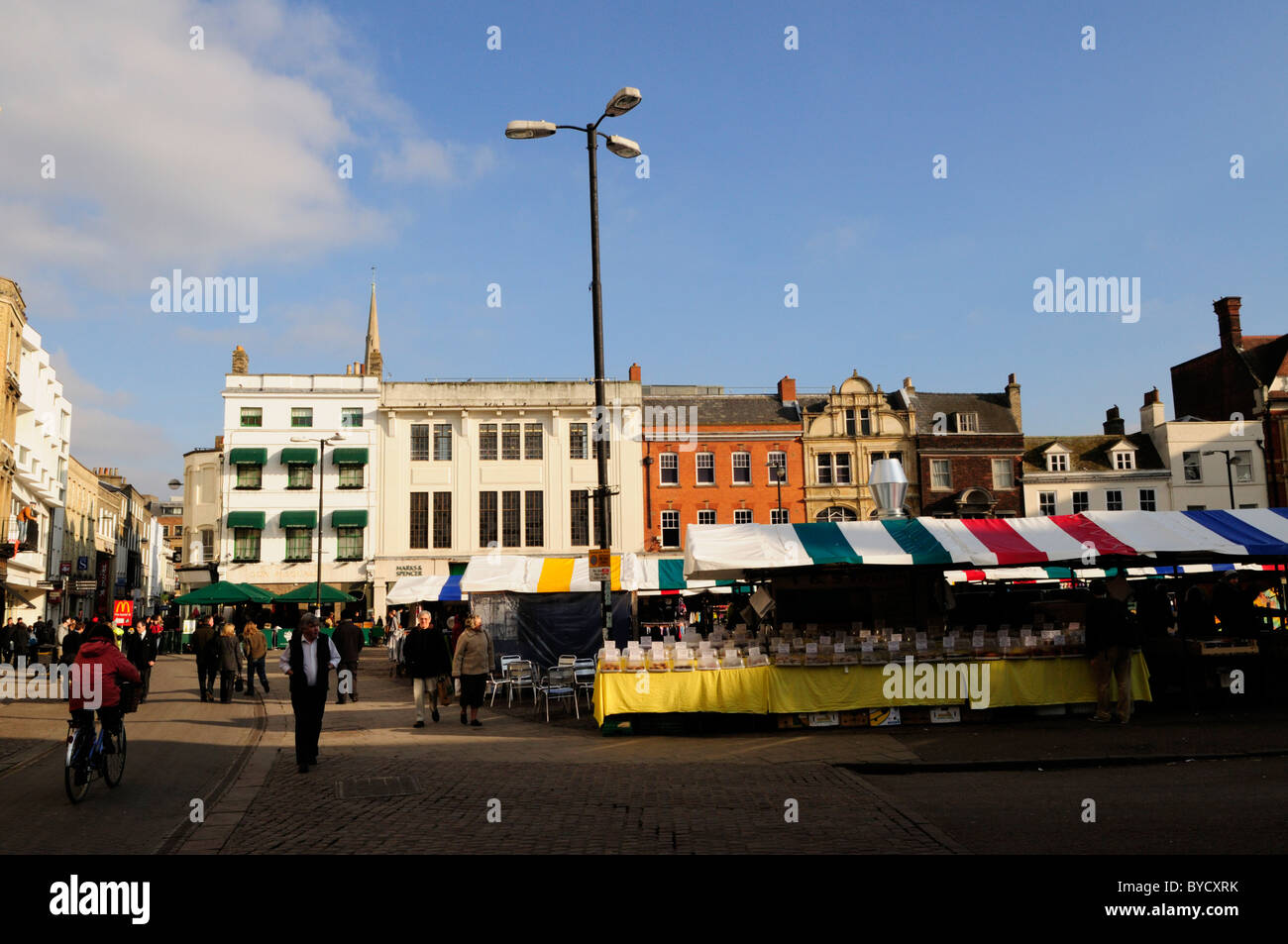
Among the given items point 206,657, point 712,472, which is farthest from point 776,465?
point 206,657

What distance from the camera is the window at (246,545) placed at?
46531 millimetres

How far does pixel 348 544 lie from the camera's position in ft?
154

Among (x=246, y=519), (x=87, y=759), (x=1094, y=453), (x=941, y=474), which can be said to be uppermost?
(x=1094, y=453)

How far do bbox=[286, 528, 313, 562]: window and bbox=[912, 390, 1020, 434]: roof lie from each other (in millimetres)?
31097

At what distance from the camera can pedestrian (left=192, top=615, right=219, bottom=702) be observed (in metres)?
20.8

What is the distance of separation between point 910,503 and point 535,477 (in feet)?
62.5

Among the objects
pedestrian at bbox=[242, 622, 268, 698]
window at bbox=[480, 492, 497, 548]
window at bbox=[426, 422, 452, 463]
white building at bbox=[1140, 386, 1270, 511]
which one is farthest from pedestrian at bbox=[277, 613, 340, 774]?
white building at bbox=[1140, 386, 1270, 511]

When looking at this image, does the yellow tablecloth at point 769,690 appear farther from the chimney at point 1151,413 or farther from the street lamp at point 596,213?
the chimney at point 1151,413

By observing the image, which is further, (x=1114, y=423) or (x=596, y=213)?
(x=1114, y=423)

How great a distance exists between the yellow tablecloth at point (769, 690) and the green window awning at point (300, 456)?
3579 cm

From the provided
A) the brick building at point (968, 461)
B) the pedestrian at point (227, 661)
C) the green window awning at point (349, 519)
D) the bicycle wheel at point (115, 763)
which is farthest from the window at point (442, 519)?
the bicycle wheel at point (115, 763)

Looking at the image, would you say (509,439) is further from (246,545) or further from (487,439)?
(246,545)

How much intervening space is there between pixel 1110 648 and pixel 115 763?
12.3 metres
